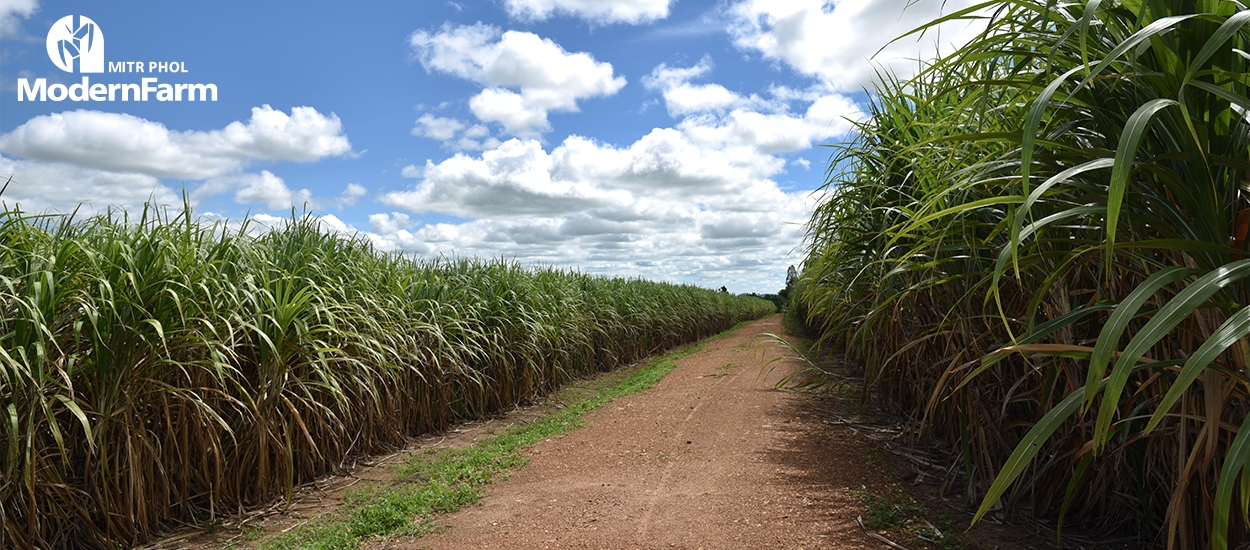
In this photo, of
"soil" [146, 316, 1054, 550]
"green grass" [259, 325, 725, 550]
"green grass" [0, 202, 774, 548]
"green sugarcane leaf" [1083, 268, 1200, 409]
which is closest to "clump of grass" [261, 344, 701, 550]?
"green grass" [259, 325, 725, 550]

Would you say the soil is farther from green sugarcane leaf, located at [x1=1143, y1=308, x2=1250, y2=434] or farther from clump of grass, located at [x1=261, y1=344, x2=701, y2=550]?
green sugarcane leaf, located at [x1=1143, y1=308, x2=1250, y2=434]

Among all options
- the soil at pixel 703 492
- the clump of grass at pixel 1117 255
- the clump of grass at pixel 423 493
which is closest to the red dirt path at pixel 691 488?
the soil at pixel 703 492

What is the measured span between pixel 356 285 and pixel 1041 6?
14.7 feet

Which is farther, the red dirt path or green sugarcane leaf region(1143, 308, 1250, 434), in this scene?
the red dirt path

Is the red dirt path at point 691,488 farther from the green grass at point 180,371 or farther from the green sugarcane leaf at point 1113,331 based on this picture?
the green sugarcane leaf at point 1113,331

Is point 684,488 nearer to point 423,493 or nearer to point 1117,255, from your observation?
point 423,493

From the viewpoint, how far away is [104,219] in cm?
351

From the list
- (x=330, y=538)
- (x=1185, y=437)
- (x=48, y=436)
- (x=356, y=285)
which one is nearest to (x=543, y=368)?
(x=356, y=285)

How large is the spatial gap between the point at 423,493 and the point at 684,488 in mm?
A: 1500

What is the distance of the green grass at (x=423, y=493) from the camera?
3.22 metres

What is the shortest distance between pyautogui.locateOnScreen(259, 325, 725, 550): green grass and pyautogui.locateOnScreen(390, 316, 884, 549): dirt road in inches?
5.5

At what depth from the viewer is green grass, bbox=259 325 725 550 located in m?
3.22

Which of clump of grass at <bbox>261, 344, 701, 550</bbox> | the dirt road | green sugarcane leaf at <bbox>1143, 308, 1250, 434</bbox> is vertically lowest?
the dirt road

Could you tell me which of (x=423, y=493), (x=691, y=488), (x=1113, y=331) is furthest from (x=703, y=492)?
(x=1113, y=331)
